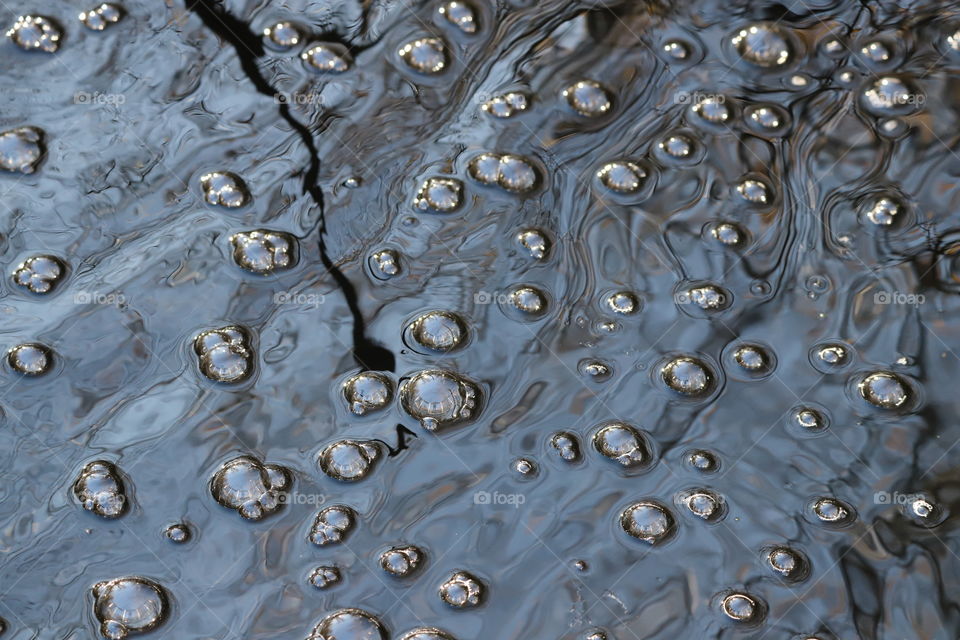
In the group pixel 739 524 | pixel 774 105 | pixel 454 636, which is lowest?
pixel 454 636

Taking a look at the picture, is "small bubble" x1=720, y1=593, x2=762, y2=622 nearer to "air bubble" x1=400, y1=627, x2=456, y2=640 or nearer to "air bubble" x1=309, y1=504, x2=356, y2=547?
"air bubble" x1=400, y1=627, x2=456, y2=640

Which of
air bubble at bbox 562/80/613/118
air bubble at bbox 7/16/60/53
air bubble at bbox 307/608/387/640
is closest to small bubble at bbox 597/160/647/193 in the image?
air bubble at bbox 562/80/613/118

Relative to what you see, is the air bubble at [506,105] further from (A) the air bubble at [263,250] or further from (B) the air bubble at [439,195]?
(A) the air bubble at [263,250]

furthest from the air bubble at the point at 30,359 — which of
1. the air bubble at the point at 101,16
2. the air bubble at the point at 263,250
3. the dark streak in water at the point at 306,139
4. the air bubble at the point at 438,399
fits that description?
the air bubble at the point at 101,16

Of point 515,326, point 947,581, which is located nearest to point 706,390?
point 515,326

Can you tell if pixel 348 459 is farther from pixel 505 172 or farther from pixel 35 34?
pixel 35 34

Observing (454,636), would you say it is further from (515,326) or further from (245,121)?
(245,121)
